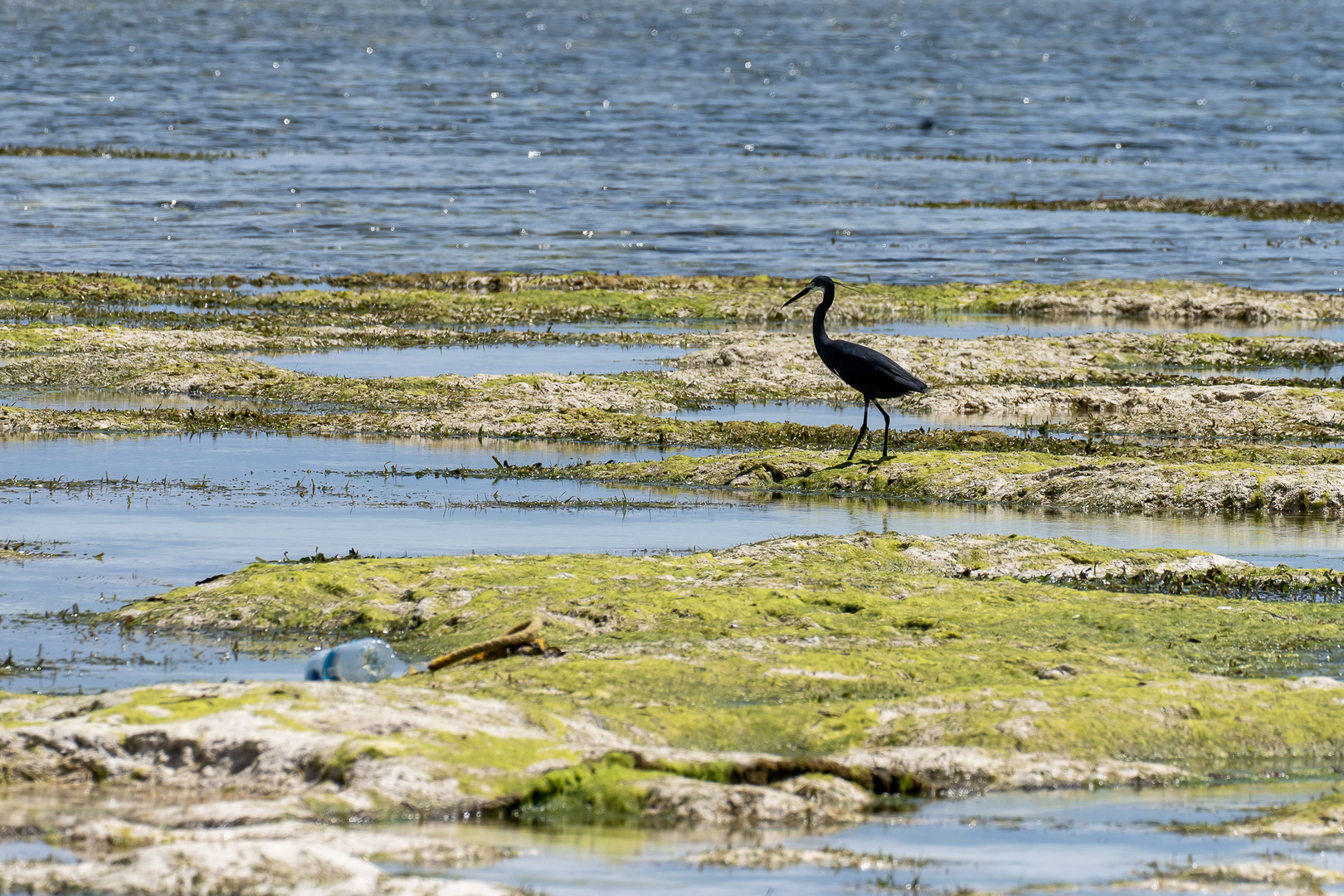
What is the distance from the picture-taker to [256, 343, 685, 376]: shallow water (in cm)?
2516

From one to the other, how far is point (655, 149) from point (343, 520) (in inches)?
2044

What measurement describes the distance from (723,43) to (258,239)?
93.6m

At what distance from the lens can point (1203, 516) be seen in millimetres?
16344

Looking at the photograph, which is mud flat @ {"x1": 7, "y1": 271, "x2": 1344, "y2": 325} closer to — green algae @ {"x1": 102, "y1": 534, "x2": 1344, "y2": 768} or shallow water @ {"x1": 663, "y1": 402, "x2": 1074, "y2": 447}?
shallow water @ {"x1": 663, "y1": 402, "x2": 1074, "y2": 447}

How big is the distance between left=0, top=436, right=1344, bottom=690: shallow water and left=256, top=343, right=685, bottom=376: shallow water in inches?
227

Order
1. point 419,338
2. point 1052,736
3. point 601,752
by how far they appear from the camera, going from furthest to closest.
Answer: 1. point 419,338
2. point 1052,736
3. point 601,752

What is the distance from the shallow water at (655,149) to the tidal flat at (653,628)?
16.8 meters

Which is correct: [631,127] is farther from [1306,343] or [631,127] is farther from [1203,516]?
[1203,516]

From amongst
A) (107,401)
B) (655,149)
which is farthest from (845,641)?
(655,149)

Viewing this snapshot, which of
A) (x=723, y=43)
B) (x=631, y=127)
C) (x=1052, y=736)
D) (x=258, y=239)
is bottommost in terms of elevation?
(x=1052, y=736)

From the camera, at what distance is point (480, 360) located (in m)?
26.4

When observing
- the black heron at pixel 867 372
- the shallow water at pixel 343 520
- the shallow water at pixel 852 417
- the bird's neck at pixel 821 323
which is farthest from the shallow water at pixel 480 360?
the black heron at pixel 867 372

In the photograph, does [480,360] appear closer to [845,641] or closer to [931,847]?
[845,641]

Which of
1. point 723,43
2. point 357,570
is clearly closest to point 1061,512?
point 357,570
